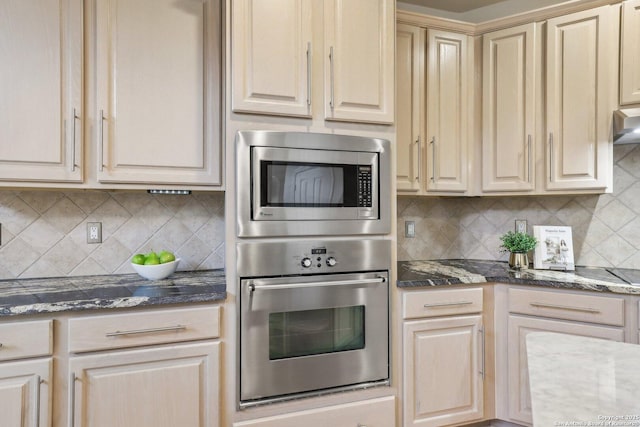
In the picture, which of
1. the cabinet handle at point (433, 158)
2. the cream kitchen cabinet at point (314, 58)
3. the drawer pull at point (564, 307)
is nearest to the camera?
the cream kitchen cabinet at point (314, 58)

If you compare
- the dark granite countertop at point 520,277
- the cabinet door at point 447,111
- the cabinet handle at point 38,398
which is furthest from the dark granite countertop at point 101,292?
the cabinet door at point 447,111

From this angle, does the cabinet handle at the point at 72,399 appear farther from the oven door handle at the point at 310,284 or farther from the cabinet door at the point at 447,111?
the cabinet door at the point at 447,111

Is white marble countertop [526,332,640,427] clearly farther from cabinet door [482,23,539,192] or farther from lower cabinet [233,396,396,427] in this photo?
cabinet door [482,23,539,192]

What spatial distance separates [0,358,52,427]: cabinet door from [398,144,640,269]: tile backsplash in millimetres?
2080

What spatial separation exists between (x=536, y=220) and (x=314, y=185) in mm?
1680

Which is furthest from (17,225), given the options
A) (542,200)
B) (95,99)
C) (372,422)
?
(542,200)

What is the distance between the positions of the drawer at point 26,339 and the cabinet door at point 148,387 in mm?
118

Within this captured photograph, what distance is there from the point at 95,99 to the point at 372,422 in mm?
1989

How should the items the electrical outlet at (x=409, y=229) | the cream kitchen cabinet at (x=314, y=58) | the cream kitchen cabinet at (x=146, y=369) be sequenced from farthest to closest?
the electrical outlet at (x=409, y=229), the cream kitchen cabinet at (x=314, y=58), the cream kitchen cabinet at (x=146, y=369)

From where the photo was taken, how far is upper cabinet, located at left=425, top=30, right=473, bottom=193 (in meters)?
2.52

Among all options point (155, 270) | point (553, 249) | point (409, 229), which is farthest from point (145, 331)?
point (553, 249)

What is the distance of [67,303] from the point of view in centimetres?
153

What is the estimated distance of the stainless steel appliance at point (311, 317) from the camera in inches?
70.8

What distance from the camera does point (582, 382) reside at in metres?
0.72
